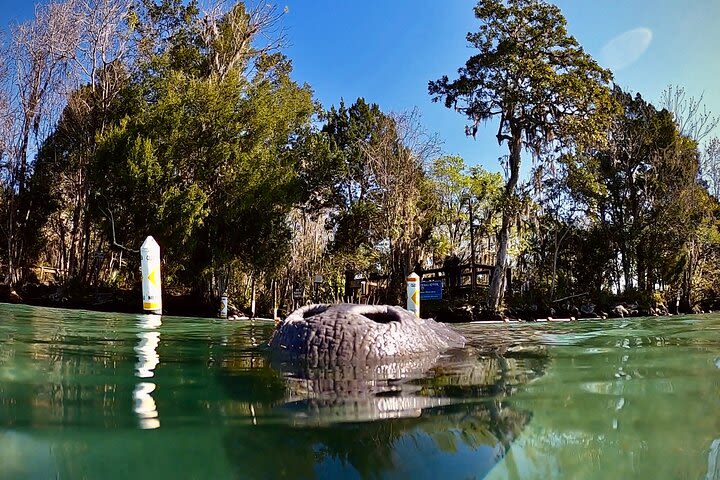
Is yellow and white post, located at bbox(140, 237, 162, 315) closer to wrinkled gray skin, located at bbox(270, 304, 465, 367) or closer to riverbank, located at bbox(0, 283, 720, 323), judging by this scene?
wrinkled gray skin, located at bbox(270, 304, 465, 367)

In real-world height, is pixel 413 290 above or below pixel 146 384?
above

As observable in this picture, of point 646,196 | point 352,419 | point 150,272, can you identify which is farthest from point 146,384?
point 646,196

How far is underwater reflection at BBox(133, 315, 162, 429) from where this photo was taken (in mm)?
1828

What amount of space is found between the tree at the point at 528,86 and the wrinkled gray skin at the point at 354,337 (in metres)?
11.4

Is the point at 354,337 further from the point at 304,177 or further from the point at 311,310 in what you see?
the point at 304,177

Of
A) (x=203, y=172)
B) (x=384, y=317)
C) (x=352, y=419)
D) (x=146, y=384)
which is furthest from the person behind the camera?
(x=203, y=172)

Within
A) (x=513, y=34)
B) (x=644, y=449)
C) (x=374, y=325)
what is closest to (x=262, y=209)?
(x=513, y=34)

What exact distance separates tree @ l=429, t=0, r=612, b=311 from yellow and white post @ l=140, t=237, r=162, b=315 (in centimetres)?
1057

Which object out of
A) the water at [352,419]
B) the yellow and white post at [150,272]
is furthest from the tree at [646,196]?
the water at [352,419]

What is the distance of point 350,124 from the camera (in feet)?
64.6

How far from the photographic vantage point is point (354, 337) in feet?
10.7

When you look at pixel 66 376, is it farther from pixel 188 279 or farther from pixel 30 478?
pixel 188 279

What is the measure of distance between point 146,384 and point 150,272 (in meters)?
3.97

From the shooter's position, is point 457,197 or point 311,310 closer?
point 311,310
